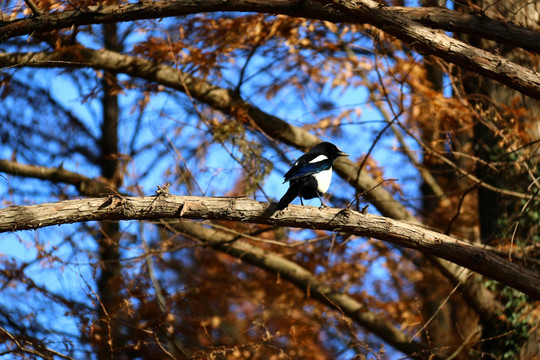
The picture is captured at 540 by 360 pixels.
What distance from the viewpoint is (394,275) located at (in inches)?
397

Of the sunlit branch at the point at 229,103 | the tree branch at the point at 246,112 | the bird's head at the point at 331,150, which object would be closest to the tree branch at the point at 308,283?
the tree branch at the point at 246,112

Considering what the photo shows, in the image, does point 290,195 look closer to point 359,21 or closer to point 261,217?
point 261,217

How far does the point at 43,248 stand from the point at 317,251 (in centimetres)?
373

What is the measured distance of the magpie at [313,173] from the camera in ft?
16.8

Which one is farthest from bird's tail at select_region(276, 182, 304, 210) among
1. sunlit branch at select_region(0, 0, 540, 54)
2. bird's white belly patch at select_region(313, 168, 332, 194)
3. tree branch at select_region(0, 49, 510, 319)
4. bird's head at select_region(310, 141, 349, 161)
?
tree branch at select_region(0, 49, 510, 319)

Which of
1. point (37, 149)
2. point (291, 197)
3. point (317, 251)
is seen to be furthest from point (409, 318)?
point (37, 149)

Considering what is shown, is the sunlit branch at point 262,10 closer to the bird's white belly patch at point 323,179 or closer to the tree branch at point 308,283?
the bird's white belly patch at point 323,179

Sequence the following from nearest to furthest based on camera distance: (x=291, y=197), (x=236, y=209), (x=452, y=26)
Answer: (x=236, y=209) < (x=291, y=197) < (x=452, y=26)

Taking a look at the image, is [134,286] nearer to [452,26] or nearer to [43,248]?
[43,248]

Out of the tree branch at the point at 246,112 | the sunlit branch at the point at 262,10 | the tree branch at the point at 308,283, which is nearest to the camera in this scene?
the sunlit branch at the point at 262,10

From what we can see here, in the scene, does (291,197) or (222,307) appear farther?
(222,307)

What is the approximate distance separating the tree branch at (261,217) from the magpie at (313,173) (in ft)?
1.12

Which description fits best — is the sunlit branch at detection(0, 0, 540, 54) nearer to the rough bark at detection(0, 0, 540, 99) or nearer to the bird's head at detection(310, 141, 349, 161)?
the rough bark at detection(0, 0, 540, 99)

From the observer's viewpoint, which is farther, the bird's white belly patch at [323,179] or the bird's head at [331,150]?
the bird's head at [331,150]
